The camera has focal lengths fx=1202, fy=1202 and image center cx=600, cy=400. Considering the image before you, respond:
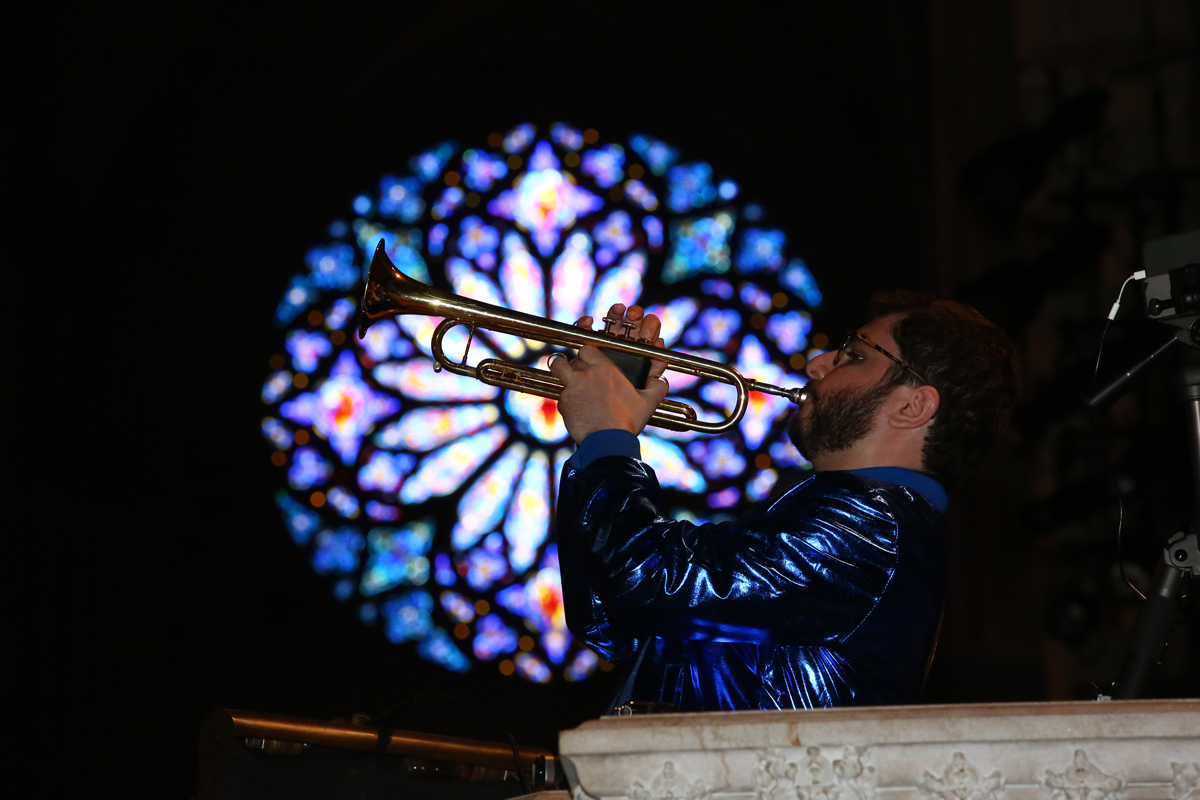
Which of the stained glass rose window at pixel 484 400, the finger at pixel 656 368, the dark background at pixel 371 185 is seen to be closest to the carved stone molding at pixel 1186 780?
the finger at pixel 656 368

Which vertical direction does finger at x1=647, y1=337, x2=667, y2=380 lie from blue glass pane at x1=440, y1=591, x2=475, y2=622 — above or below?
above

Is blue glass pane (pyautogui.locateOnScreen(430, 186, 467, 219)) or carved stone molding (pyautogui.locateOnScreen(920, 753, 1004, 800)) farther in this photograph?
blue glass pane (pyautogui.locateOnScreen(430, 186, 467, 219))

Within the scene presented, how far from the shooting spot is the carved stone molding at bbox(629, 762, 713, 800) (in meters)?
1.17

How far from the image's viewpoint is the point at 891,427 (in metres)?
1.98

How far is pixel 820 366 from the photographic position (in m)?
2.10

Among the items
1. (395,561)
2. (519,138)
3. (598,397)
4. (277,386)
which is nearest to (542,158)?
(519,138)

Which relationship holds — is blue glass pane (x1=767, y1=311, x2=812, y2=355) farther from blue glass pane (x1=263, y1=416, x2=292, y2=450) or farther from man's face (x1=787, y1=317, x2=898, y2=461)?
man's face (x1=787, y1=317, x2=898, y2=461)

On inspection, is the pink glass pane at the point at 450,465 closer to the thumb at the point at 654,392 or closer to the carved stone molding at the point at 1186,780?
the thumb at the point at 654,392

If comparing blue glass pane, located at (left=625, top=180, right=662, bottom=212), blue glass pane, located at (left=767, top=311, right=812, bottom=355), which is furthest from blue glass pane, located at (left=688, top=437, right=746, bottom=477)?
blue glass pane, located at (left=625, top=180, right=662, bottom=212)

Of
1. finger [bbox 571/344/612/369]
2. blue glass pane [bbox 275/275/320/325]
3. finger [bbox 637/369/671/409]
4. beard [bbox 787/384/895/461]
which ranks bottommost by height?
beard [bbox 787/384/895/461]

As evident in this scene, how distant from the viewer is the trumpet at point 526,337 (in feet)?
7.89

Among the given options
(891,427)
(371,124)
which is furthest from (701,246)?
(891,427)

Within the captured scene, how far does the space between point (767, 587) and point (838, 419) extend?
1.45 ft

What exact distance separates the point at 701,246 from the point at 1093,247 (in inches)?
128
